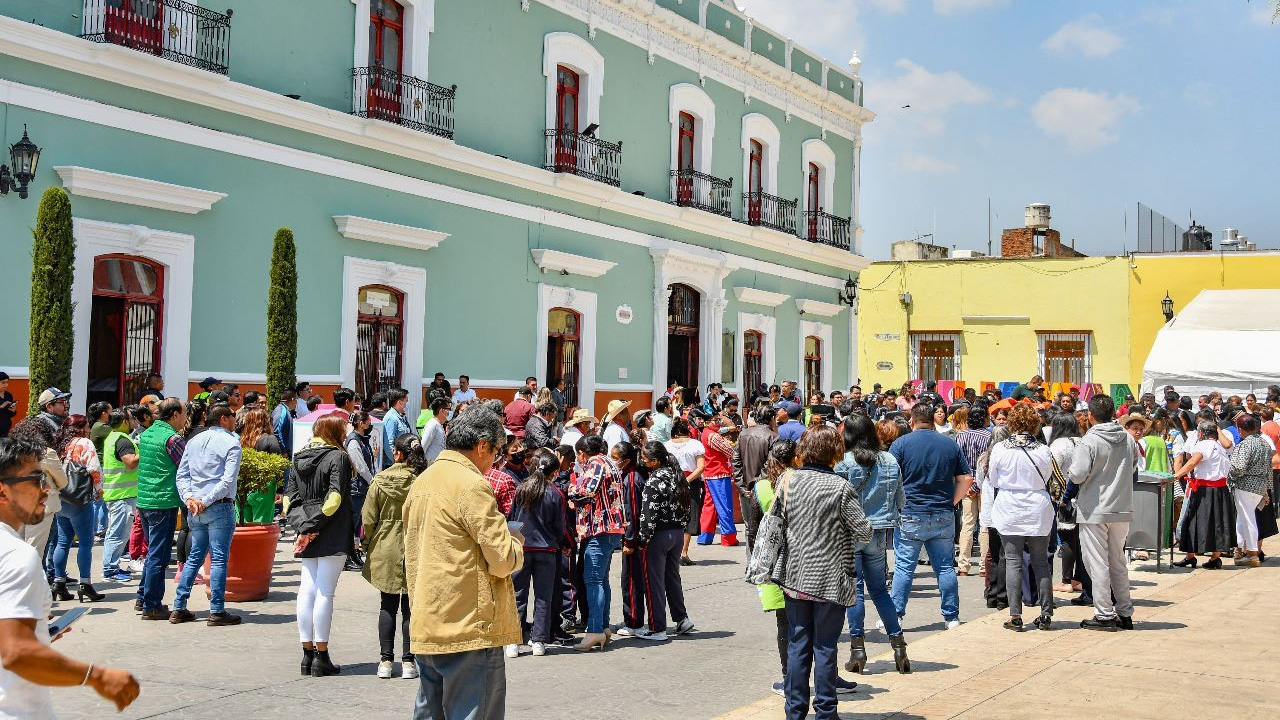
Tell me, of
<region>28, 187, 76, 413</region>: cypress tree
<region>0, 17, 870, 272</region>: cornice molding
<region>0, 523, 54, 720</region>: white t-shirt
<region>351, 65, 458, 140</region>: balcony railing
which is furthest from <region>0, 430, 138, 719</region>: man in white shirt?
<region>351, 65, 458, 140</region>: balcony railing

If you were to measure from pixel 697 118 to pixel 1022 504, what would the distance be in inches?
718

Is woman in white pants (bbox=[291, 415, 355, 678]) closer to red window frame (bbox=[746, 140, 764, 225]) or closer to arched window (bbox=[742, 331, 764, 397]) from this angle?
arched window (bbox=[742, 331, 764, 397])

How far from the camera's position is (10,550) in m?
3.70

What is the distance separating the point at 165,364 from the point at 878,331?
91.3ft

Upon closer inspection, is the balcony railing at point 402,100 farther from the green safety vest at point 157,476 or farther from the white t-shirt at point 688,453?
the green safety vest at point 157,476

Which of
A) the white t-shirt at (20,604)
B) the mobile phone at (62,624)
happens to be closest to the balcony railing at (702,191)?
the mobile phone at (62,624)

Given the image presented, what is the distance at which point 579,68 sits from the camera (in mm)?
22859

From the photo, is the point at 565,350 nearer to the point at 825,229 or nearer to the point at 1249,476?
the point at 825,229

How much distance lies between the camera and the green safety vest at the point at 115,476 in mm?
11336

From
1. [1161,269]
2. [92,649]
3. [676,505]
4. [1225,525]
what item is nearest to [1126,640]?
[676,505]

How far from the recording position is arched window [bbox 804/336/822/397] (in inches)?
1244

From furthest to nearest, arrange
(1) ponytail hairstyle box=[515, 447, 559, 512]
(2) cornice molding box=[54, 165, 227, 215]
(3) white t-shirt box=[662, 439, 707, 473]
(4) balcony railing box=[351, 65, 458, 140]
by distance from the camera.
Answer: (4) balcony railing box=[351, 65, 458, 140]
(2) cornice molding box=[54, 165, 227, 215]
(3) white t-shirt box=[662, 439, 707, 473]
(1) ponytail hairstyle box=[515, 447, 559, 512]

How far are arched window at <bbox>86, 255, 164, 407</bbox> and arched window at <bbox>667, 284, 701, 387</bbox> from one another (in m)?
12.5

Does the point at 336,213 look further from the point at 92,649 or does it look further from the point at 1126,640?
the point at 1126,640
